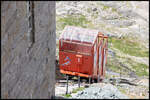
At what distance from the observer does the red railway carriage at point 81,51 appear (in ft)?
41.5

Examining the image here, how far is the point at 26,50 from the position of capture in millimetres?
5730

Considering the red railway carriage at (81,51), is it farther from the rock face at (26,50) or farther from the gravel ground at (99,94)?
the rock face at (26,50)

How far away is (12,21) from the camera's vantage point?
4.88 metres

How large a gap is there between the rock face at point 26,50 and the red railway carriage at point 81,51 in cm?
452

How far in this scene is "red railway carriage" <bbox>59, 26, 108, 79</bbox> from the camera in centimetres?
1264

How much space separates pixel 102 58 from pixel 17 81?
912 cm

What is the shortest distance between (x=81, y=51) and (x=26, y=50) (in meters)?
7.11

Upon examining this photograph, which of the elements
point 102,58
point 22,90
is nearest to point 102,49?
point 102,58

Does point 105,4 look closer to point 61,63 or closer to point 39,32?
point 61,63

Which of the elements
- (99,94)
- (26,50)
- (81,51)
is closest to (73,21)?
(81,51)

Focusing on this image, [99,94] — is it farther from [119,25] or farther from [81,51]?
[119,25]

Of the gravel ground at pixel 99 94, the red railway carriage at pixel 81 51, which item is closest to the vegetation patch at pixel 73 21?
the red railway carriage at pixel 81 51

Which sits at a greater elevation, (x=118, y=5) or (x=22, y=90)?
(x=118, y=5)

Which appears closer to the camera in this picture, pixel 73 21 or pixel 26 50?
pixel 26 50
